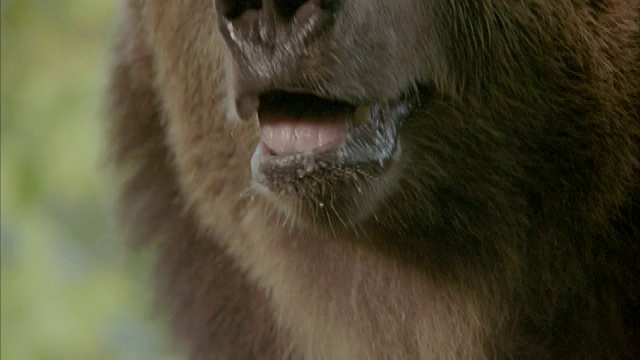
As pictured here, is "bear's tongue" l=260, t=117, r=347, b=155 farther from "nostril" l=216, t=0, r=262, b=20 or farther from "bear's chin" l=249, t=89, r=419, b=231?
"nostril" l=216, t=0, r=262, b=20

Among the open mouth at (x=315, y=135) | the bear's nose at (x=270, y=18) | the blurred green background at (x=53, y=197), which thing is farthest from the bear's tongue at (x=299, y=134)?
the blurred green background at (x=53, y=197)

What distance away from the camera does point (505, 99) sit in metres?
2.54

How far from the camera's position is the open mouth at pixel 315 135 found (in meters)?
2.31

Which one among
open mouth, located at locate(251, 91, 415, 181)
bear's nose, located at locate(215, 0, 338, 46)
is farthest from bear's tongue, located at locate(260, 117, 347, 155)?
bear's nose, located at locate(215, 0, 338, 46)

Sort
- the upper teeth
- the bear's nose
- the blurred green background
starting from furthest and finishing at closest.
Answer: the blurred green background, the upper teeth, the bear's nose

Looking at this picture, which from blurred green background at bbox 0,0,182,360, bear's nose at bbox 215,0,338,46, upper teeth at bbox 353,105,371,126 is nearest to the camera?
bear's nose at bbox 215,0,338,46

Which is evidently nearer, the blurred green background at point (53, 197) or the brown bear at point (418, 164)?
the brown bear at point (418, 164)

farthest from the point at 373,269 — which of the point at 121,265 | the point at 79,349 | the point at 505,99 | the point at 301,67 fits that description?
the point at 79,349

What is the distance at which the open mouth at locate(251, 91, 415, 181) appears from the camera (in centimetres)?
231

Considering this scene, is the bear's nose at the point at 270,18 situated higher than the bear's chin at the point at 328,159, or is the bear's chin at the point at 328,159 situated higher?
the bear's nose at the point at 270,18

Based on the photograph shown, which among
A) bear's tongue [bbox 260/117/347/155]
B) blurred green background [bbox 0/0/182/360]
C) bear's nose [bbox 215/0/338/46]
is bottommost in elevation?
blurred green background [bbox 0/0/182/360]

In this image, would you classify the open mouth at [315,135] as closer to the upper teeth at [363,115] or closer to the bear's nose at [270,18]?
the upper teeth at [363,115]

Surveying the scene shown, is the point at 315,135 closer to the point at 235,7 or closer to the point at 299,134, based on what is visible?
the point at 299,134

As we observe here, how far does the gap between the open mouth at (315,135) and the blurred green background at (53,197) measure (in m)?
1.93
